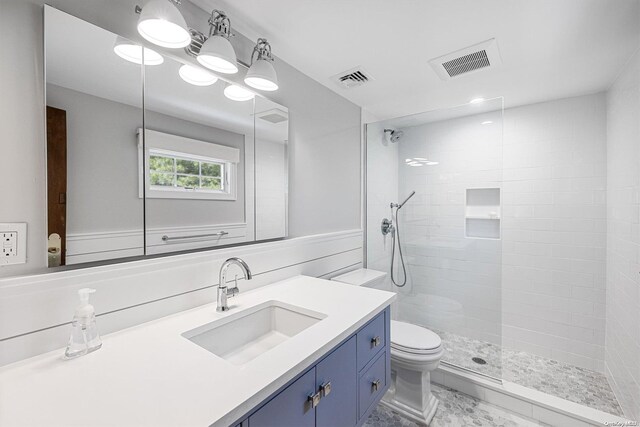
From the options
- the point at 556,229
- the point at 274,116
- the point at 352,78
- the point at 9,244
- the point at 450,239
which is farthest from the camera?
the point at 450,239

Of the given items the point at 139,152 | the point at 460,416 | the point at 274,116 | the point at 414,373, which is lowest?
the point at 460,416

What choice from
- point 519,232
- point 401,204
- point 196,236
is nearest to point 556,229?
point 519,232

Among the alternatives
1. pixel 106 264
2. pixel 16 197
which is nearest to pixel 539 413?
pixel 106 264

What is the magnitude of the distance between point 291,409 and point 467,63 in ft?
6.85

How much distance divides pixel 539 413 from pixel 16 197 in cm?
274

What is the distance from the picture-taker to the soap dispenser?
83 centimetres

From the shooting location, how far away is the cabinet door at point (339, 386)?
94 centimetres

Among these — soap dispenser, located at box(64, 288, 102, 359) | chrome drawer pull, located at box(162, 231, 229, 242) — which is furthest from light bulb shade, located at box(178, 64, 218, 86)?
soap dispenser, located at box(64, 288, 102, 359)

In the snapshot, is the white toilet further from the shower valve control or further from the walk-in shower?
the shower valve control

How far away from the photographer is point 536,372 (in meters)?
2.18

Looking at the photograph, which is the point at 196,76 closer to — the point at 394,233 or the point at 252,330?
the point at 252,330

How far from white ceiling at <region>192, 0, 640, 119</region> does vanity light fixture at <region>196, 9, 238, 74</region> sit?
0.37 feet

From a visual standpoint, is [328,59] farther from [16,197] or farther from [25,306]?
[25,306]

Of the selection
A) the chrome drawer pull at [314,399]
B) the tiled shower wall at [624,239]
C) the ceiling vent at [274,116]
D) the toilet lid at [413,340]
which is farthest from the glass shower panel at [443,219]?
the chrome drawer pull at [314,399]
